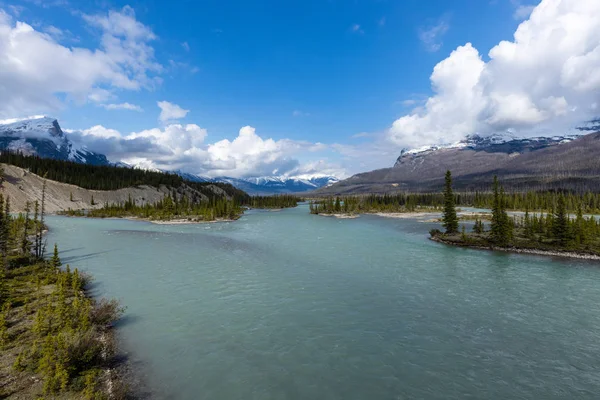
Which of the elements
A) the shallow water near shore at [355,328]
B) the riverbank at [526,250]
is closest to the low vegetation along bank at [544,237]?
the riverbank at [526,250]

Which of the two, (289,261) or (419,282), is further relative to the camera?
(289,261)

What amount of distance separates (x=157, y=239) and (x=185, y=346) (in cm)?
5472

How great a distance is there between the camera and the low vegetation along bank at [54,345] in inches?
500

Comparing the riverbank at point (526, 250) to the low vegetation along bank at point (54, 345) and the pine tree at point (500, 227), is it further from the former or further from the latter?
the low vegetation along bank at point (54, 345)

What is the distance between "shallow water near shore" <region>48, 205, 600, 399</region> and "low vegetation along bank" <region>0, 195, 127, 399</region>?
1.58 meters

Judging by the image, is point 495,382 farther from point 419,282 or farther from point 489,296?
point 419,282

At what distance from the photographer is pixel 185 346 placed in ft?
62.2

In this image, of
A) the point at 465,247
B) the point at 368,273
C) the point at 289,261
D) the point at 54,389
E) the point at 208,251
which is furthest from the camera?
the point at 465,247

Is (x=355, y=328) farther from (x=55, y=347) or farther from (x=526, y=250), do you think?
(x=526, y=250)

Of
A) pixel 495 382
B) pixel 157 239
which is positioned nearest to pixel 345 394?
pixel 495 382

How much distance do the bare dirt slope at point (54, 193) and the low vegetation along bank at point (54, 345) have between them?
121263 mm

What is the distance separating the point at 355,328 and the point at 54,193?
184m

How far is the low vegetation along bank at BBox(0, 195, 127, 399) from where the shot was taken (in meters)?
12.7

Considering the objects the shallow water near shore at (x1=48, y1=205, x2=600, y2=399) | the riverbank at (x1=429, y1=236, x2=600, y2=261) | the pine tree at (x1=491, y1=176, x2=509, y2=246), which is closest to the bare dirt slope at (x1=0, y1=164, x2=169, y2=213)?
the shallow water near shore at (x1=48, y1=205, x2=600, y2=399)
